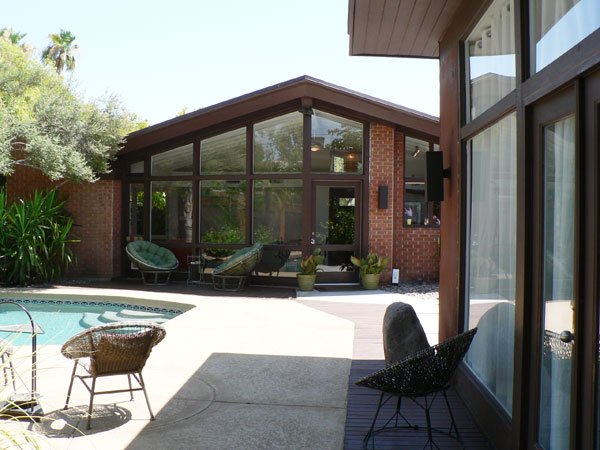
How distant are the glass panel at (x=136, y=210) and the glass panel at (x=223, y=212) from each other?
1469 mm

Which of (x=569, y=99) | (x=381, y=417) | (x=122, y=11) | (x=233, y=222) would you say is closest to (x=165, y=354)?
(x=381, y=417)

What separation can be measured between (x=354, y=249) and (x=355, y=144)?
2.06 metres

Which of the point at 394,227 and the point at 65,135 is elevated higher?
the point at 65,135

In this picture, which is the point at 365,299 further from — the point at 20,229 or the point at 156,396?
the point at 20,229

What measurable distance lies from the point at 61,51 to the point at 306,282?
2719 cm

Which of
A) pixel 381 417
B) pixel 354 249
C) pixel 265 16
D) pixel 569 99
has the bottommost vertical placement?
pixel 381 417

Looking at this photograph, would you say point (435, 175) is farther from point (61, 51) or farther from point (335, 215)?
point (61, 51)

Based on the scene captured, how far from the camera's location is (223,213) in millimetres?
10414

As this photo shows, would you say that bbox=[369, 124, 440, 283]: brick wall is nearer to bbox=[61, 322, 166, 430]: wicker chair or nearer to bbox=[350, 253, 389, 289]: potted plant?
bbox=[350, 253, 389, 289]: potted plant

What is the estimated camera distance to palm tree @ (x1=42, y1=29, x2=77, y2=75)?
1169 inches

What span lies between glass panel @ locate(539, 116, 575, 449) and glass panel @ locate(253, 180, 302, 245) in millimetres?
7710

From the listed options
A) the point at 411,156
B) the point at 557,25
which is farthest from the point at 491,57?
the point at 411,156

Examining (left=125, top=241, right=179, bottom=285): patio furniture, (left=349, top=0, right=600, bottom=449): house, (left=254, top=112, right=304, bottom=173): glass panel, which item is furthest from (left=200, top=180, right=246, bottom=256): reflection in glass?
(left=349, top=0, right=600, bottom=449): house

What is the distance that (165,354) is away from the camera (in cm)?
504
